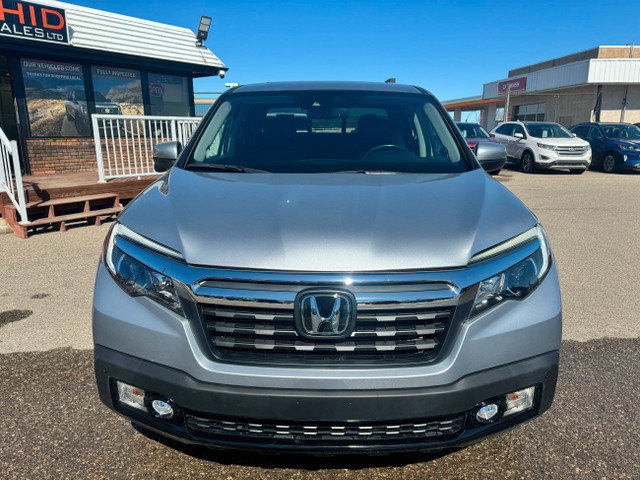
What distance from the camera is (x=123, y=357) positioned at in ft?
5.88

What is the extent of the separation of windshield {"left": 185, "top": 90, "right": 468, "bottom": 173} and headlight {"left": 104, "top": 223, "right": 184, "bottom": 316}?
90 centimetres

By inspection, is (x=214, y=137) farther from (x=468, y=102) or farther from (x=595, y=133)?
(x=468, y=102)

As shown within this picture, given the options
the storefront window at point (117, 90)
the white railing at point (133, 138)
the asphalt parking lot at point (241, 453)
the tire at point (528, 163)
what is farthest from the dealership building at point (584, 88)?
the asphalt parking lot at point (241, 453)

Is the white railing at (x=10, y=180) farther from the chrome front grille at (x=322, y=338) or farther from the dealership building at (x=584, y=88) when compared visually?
the dealership building at (x=584, y=88)

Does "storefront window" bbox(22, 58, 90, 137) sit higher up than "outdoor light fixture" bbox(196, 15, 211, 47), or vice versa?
"outdoor light fixture" bbox(196, 15, 211, 47)

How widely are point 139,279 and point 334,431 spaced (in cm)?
90

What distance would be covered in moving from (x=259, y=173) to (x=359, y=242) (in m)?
0.99

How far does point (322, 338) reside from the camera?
5.49ft

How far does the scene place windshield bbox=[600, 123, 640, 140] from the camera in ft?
55.6

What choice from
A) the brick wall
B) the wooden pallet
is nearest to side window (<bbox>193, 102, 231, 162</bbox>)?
the wooden pallet

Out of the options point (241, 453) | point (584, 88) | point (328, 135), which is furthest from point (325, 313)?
point (584, 88)

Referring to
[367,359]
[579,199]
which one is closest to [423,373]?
[367,359]

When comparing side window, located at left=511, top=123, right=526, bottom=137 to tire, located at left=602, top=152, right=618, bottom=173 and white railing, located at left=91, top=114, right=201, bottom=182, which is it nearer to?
tire, located at left=602, top=152, right=618, bottom=173

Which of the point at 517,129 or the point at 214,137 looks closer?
the point at 214,137
